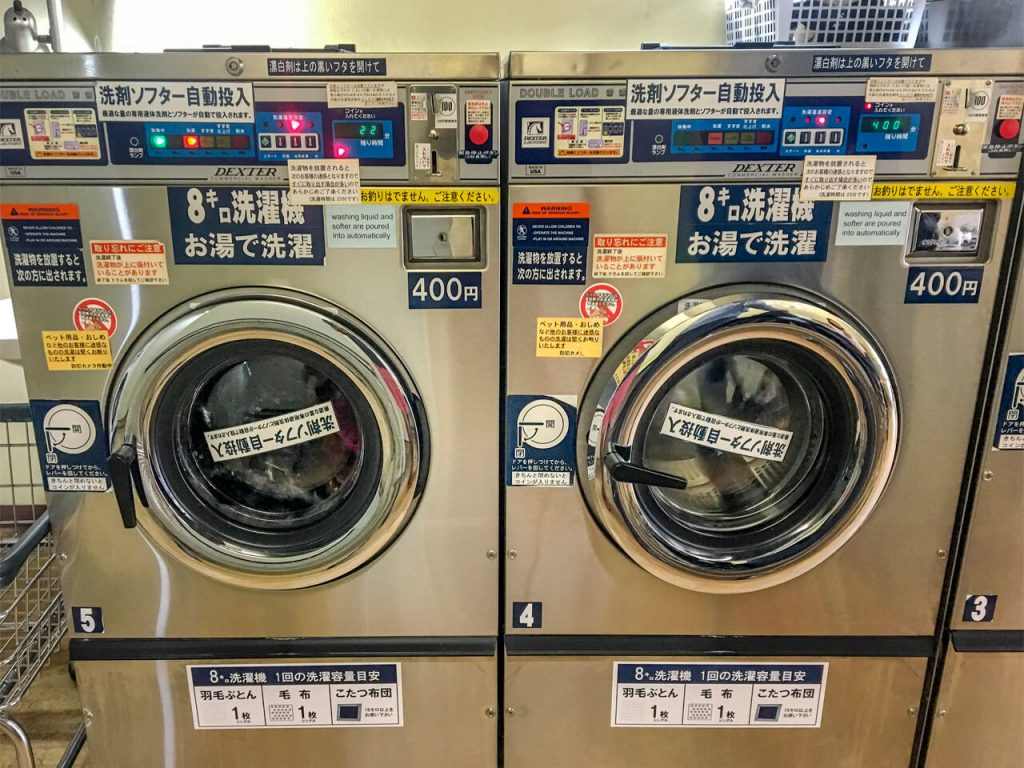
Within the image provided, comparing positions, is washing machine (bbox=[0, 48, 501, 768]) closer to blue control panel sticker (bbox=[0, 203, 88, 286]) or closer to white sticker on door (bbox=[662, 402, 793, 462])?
blue control panel sticker (bbox=[0, 203, 88, 286])

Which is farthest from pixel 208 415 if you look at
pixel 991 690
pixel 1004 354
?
pixel 991 690

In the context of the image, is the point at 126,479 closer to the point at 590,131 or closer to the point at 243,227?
the point at 243,227

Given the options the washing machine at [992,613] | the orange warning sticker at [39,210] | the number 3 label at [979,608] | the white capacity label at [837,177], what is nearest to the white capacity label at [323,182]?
the orange warning sticker at [39,210]

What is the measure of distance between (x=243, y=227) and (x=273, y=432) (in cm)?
35

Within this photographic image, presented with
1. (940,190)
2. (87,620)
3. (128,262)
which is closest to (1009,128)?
(940,190)

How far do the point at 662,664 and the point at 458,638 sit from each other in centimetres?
38

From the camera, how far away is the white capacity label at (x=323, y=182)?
3.79 ft

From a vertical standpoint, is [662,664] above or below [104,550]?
below

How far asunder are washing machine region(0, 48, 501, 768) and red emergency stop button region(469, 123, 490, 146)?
1 centimetres

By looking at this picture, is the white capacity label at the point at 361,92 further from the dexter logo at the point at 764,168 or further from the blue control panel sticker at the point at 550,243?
the dexter logo at the point at 764,168

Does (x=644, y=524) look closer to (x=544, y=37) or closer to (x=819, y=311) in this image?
(x=819, y=311)

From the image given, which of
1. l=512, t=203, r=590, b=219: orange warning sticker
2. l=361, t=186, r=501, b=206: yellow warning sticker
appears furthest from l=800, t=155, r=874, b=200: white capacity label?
l=361, t=186, r=501, b=206: yellow warning sticker

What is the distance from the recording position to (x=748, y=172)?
1172mm

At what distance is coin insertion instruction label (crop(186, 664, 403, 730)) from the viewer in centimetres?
138
